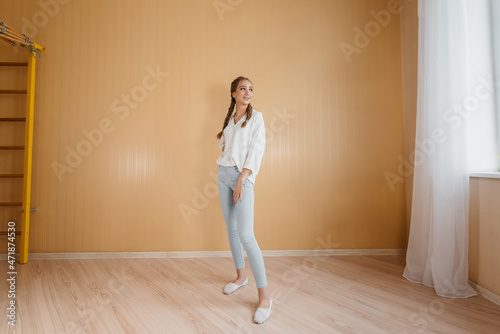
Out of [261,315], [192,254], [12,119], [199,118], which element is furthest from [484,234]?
[12,119]

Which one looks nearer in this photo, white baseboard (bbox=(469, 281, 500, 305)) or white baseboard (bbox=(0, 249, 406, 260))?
white baseboard (bbox=(469, 281, 500, 305))

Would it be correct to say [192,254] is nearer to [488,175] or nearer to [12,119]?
[12,119]

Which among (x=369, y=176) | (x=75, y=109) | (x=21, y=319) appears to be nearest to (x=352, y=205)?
(x=369, y=176)

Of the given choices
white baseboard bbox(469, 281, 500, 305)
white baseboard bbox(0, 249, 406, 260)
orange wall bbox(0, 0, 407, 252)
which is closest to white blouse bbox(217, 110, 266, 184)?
orange wall bbox(0, 0, 407, 252)

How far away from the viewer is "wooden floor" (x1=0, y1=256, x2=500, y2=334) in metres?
1.38

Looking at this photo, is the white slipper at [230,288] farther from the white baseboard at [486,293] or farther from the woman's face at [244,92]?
the white baseboard at [486,293]

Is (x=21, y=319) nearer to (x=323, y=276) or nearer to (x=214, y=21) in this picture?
(x=323, y=276)

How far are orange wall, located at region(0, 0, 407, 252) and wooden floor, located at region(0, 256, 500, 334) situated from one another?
0.37 m

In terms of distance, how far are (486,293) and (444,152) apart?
0.91m

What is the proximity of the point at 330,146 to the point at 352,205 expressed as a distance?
0.61 meters

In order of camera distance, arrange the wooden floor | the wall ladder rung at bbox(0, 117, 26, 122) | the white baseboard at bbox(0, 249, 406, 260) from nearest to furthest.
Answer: the wooden floor
the wall ladder rung at bbox(0, 117, 26, 122)
the white baseboard at bbox(0, 249, 406, 260)

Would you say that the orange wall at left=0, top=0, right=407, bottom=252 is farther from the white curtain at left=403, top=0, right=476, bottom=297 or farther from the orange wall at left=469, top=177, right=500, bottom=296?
the orange wall at left=469, top=177, right=500, bottom=296

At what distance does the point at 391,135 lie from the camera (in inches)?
104

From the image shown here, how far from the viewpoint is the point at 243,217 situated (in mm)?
1602
